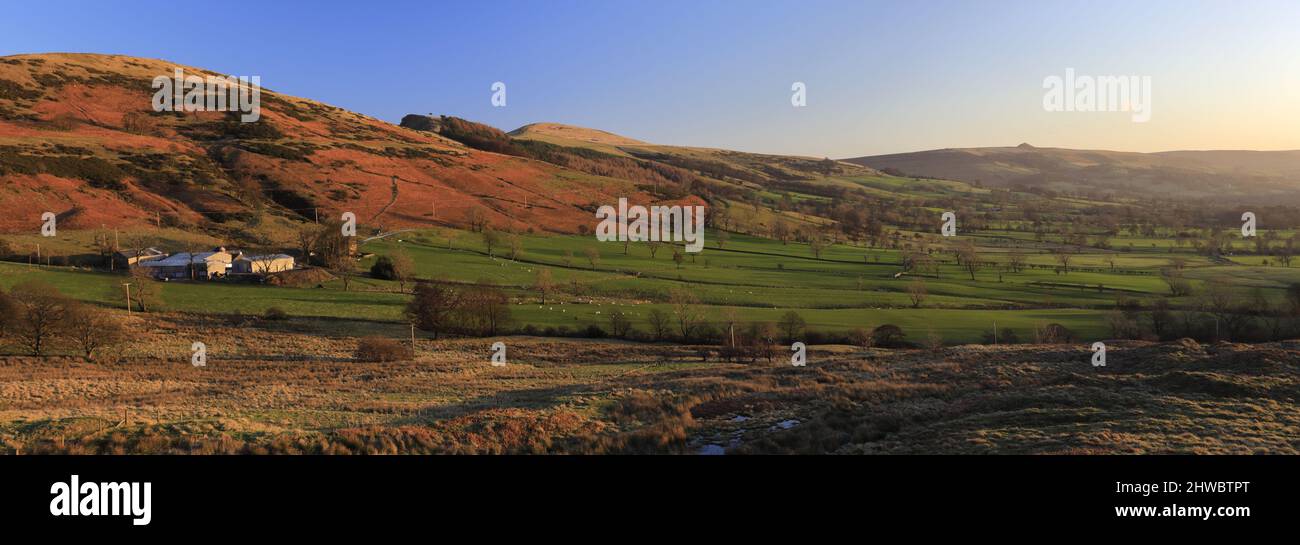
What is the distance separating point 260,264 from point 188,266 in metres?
7.31

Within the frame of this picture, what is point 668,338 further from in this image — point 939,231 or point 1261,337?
point 939,231

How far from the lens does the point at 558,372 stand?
42906 millimetres

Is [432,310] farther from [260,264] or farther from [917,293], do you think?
[917,293]

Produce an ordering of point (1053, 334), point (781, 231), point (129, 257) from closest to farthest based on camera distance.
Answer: point (1053, 334) < point (129, 257) < point (781, 231)

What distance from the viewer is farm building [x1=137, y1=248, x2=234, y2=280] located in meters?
77.3

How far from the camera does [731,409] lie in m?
22.1

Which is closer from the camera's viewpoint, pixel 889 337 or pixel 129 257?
pixel 889 337

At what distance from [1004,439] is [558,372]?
31.0m

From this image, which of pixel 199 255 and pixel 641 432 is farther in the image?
pixel 199 255

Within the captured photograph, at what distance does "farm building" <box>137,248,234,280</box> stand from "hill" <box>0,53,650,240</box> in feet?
77.2

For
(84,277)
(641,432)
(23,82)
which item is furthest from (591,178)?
(641,432)

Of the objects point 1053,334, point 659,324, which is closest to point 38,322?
point 659,324
